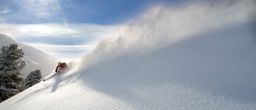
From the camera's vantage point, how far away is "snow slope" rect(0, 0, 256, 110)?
Result: 5.86m

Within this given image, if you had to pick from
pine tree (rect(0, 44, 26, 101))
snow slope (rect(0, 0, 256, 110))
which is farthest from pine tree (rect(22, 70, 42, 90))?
snow slope (rect(0, 0, 256, 110))

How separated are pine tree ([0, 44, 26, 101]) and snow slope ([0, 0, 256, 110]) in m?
16.2

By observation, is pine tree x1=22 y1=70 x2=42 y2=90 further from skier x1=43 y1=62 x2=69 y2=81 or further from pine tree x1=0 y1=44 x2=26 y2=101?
skier x1=43 y1=62 x2=69 y2=81

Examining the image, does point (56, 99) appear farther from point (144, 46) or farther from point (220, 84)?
point (220, 84)

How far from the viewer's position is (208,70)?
280 inches

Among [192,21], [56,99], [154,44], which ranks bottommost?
[56,99]

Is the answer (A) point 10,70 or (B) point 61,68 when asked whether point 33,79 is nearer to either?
(A) point 10,70

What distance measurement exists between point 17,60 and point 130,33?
16962 mm

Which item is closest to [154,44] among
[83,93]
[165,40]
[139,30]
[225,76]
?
[165,40]

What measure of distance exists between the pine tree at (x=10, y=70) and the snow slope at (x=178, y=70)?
53.2 ft

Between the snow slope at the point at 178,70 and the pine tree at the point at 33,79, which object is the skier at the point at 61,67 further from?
the pine tree at the point at 33,79

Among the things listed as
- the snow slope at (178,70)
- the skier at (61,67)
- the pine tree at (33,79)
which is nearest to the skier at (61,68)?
the skier at (61,67)

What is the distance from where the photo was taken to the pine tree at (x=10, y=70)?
26469 mm

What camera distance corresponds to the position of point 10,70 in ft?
88.7
